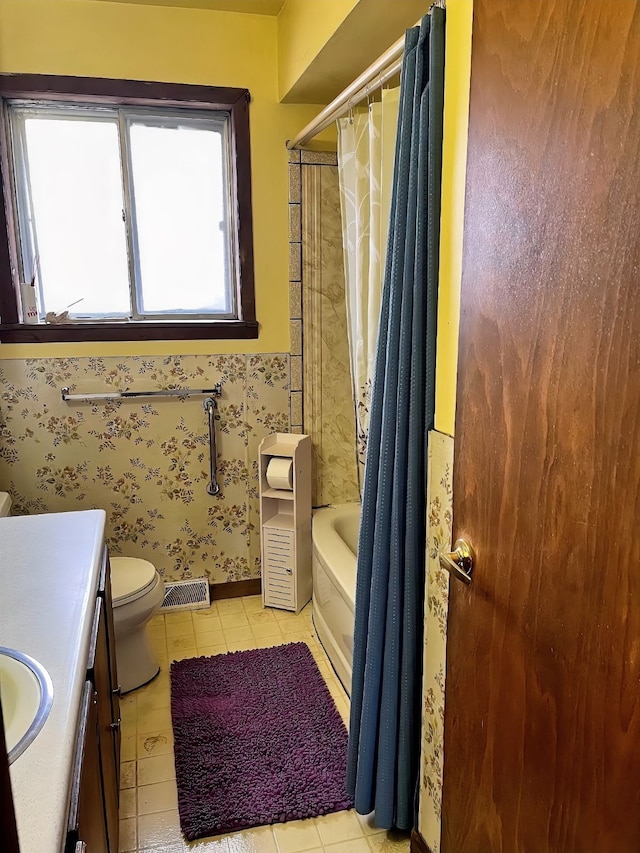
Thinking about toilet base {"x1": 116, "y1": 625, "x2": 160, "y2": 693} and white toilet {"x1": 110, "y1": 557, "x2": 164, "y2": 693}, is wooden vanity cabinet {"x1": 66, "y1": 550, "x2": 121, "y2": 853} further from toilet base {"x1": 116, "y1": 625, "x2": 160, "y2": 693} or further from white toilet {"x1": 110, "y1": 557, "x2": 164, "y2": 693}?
toilet base {"x1": 116, "y1": 625, "x2": 160, "y2": 693}

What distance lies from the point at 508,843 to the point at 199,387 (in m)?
2.10

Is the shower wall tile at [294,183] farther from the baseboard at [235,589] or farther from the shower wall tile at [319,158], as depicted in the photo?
the baseboard at [235,589]

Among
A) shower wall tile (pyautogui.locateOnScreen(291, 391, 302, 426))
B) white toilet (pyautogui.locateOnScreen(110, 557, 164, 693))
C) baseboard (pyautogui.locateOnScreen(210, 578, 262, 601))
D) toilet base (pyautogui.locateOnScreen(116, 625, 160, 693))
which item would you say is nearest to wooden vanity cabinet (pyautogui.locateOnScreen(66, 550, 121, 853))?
white toilet (pyautogui.locateOnScreen(110, 557, 164, 693))

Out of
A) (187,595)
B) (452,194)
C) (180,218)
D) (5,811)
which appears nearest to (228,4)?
(180,218)

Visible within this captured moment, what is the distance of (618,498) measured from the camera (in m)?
0.80

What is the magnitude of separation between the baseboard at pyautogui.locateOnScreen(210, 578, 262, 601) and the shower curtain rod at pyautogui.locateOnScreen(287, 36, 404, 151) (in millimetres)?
2004

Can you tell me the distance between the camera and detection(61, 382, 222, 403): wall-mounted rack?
2653mm

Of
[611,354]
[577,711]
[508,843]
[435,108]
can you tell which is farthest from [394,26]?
[508,843]

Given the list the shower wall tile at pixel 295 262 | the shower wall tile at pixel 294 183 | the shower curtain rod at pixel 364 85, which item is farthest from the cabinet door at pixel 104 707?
the shower wall tile at pixel 294 183

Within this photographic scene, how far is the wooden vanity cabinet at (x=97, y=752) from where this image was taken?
94 cm

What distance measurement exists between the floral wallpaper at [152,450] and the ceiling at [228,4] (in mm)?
1384

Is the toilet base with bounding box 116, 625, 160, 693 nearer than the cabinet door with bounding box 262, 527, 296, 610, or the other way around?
the toilet base with bounding box 116, 625, 160, 693

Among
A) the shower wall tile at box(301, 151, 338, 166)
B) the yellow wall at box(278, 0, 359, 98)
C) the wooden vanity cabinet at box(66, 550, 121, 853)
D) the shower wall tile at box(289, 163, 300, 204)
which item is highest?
the yellow wall at box(278, 0, 359, 98)

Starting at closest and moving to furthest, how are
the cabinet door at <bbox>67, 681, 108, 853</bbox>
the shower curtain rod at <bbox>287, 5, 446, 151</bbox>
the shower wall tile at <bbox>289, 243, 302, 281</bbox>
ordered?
the cabinet door at <bbox>67, 681, 108, 853</bbox> < the shower curtain rod at <bbox>287, 5, 446, 151</bbox> < the shower wall tile at <bbox>289, 243, 302, 281</bbox>
